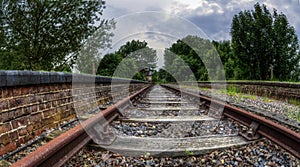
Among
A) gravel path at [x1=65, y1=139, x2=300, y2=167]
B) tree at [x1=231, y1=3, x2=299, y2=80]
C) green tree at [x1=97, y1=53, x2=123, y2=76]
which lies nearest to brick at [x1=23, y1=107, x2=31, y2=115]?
gravel path at [x1=65, y1=139, x2=300, y2=167]

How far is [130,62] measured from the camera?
39250mm

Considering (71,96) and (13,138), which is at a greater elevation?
(71,96)

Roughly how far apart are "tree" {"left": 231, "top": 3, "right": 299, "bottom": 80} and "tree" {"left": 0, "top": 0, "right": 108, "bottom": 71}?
9259 mm

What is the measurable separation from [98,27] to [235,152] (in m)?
14.6

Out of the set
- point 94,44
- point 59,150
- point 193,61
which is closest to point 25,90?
point 59,150

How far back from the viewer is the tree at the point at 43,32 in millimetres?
12477

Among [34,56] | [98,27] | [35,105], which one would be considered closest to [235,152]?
A: [35,105]

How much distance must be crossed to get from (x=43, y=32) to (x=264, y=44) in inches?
454

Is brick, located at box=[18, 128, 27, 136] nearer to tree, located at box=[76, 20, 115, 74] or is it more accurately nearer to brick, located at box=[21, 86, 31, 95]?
brick, located at box=[21, 86, 31, 95]

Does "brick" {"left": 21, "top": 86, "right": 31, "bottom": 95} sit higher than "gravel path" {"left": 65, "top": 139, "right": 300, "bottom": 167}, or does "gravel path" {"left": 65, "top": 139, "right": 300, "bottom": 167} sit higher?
"brick" {"left": 21, "top": 86, "right": 31, "bottom": 95}

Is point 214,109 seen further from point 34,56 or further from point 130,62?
point 130,62

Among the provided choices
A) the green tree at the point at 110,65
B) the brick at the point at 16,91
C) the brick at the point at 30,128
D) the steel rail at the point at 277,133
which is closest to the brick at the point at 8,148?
the brick at the point at 30,128

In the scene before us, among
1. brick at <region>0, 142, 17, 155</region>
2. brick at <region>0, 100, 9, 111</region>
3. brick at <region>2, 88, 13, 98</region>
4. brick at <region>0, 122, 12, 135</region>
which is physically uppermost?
brick at <region>2, 88, 13, 98</region>

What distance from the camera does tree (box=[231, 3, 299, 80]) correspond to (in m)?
12.9
